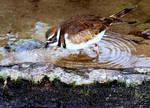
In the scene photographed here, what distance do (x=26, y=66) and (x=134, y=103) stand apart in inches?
71.5

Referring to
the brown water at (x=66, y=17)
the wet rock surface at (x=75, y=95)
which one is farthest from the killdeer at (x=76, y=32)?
the wet rock surface at (x=75, y=95)

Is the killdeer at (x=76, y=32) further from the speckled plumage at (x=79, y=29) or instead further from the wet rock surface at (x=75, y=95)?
the wet rock surface at (x=75, y=95)

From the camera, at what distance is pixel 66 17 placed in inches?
310

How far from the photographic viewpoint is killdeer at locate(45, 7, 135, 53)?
557 cm

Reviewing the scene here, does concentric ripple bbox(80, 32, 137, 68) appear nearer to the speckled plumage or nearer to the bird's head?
the speckled plumage

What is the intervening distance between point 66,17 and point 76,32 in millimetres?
2403

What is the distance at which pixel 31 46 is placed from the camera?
6289 millimetres

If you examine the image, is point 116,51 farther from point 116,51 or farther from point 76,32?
point 76,32

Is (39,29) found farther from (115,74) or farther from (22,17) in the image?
(115,74)

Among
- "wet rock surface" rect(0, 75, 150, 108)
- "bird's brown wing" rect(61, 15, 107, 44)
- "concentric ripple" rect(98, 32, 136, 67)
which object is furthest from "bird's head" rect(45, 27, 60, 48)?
"wet rock surface" rect(0, 75, 150, 108)

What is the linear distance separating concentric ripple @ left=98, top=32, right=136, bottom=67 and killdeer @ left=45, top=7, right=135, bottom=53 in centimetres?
49

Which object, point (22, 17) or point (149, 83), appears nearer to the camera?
point (149, 83)

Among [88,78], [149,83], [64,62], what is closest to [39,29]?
[64,62]

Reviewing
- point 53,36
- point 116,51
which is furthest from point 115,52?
point 53,36
